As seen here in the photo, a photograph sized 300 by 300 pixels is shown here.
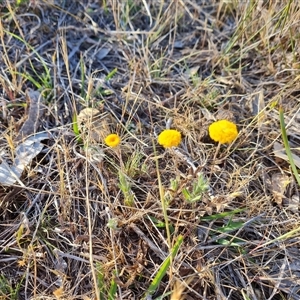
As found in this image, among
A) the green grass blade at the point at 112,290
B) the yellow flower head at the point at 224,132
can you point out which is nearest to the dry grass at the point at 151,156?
the green grass blade at the point at 112,290

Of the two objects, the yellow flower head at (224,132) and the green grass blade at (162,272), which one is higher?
the yellow flower head at (224,132)

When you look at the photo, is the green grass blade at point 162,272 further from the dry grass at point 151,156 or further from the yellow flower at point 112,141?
the yellow flower at point 112,141

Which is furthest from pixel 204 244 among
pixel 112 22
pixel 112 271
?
pixel 112 22

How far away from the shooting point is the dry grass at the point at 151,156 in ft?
3.99

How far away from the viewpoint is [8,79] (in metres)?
1.60

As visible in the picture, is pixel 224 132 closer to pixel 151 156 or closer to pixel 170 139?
pixel 170 139

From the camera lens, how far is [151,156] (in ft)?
4.75

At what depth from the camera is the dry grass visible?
122cm

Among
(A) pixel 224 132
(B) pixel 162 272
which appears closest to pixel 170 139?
(A) pixel 224 132

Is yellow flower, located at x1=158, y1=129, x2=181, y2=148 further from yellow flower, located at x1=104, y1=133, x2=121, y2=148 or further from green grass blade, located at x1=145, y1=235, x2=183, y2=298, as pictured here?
green grass blade, located at x1=145, y1=235, x2=183, y2=298

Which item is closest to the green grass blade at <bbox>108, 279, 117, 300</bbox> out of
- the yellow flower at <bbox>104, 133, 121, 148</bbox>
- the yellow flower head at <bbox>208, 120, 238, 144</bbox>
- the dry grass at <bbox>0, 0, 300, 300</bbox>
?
the dry grass at <bbox>0, 0, 300, 300</bbox>

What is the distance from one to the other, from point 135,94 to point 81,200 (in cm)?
52

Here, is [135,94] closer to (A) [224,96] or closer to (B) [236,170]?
(A) [224,96]

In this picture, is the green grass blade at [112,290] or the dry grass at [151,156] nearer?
the green grass blade at [112,290]
